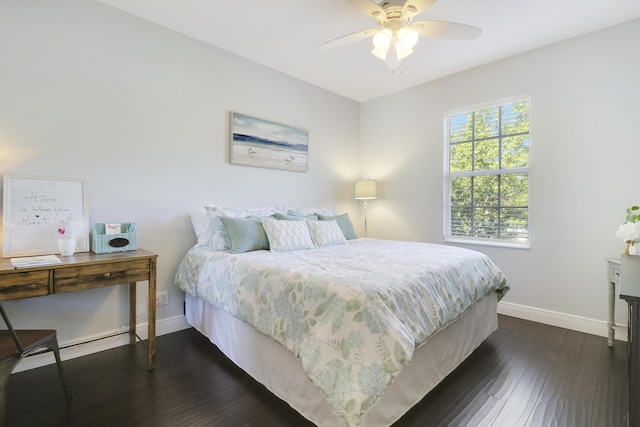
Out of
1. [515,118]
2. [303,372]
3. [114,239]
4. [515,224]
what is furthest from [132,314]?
[515,118]

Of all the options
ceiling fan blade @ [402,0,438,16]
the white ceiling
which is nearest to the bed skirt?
ceiling fan blade @ [402,0,438,16]

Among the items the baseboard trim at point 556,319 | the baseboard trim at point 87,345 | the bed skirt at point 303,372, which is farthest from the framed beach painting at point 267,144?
the baseboard trim at point 556,319

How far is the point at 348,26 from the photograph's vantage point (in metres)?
2.56

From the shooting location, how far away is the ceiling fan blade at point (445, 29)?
1978 mm

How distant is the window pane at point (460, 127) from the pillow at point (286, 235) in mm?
2205

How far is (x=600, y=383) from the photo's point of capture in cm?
187

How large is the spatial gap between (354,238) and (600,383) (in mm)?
2149

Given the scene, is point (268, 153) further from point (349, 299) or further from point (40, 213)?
point (349, 299)

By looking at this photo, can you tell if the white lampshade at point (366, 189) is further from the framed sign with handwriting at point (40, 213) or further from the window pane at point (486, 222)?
the framed sign with handwriting at point (40, 213)

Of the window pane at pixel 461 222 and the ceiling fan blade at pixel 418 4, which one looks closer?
the ceiling fan blade at pixel 418 4

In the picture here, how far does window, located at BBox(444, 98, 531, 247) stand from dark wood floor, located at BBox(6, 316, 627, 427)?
1274 mm

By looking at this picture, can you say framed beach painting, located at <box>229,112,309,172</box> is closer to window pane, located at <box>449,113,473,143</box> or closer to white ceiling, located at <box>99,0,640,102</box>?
white ceiling, located at <box>99,0,640,102</box>

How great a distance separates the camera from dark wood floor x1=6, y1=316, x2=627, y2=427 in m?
1.57

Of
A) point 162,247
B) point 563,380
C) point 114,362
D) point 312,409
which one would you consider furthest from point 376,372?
point 162,247
